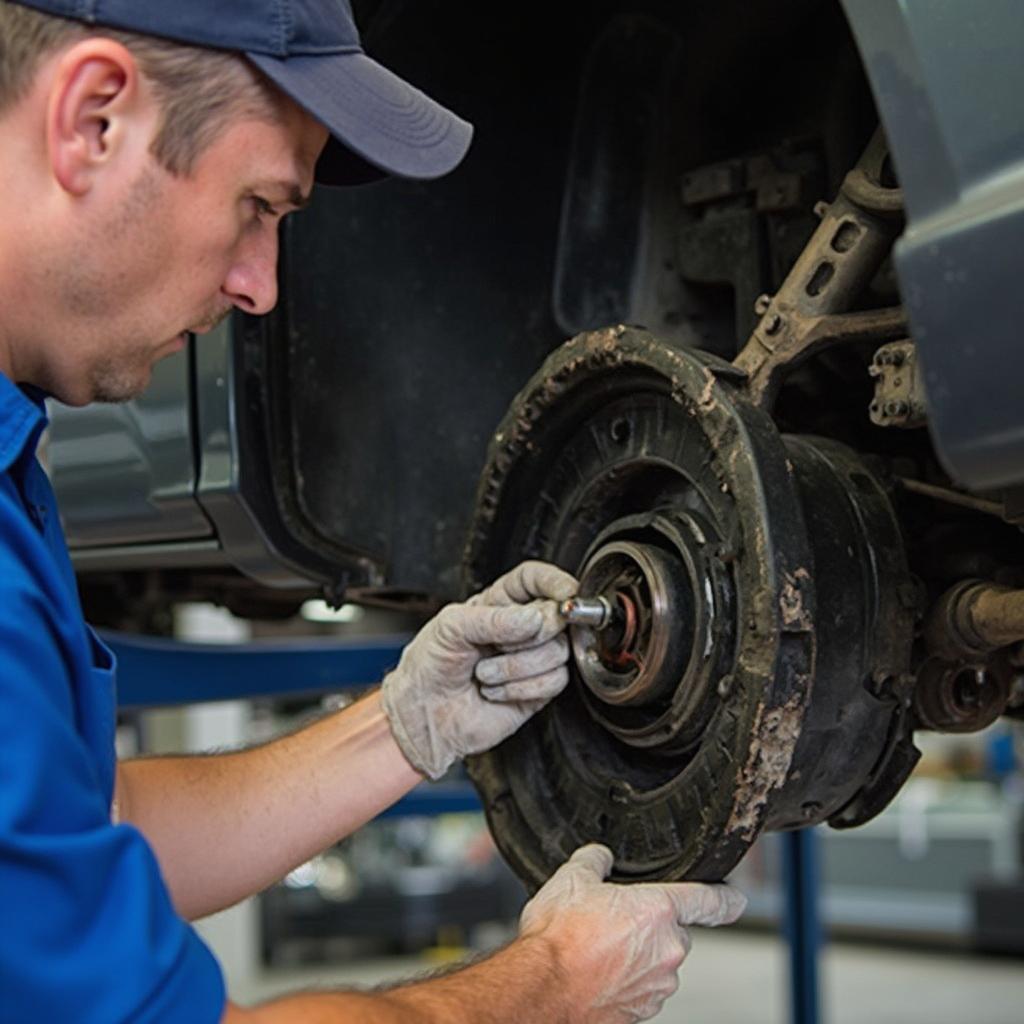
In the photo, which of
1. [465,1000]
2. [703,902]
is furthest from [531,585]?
[465,1000]

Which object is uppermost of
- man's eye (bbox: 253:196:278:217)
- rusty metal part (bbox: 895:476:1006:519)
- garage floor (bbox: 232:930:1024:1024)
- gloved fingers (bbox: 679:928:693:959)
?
man's eye (bbox: 253:196:278:217)

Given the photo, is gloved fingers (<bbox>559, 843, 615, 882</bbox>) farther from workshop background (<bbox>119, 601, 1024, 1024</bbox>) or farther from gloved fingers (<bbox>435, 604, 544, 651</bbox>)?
workshop background (<bbox>119, 601, 1024, 1024</bbox>)

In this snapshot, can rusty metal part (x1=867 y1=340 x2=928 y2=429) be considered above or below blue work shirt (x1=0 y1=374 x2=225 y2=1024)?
above

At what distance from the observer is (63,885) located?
73cm

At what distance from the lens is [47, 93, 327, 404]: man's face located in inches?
35.6

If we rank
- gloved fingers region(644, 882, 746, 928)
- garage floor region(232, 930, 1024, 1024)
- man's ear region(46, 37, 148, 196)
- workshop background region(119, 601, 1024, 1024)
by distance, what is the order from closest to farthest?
man's ear region(46, 37, 148, 196)
gloved fingers region(644, 882, 746, 928)
garage floor region(232, 930, 1024, 1024)
workshop background region(119, 601, 1024, 1024)

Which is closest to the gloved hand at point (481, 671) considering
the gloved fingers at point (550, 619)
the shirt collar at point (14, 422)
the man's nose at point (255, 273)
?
the gloved fingers at point (550, 619)

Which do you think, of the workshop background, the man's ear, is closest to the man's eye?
the man's ear

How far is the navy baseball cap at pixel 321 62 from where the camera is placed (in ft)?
2.81

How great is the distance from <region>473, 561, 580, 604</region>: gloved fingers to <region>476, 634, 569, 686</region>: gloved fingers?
0.15 feet

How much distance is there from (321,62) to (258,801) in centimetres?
69

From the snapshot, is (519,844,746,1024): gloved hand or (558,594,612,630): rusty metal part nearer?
(519,844,746,1024): gloved hand

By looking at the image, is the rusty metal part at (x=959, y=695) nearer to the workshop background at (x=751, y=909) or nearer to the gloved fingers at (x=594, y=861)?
the gloved fingers at (x=594, y=861)

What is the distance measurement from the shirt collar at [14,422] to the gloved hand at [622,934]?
1.67ft
